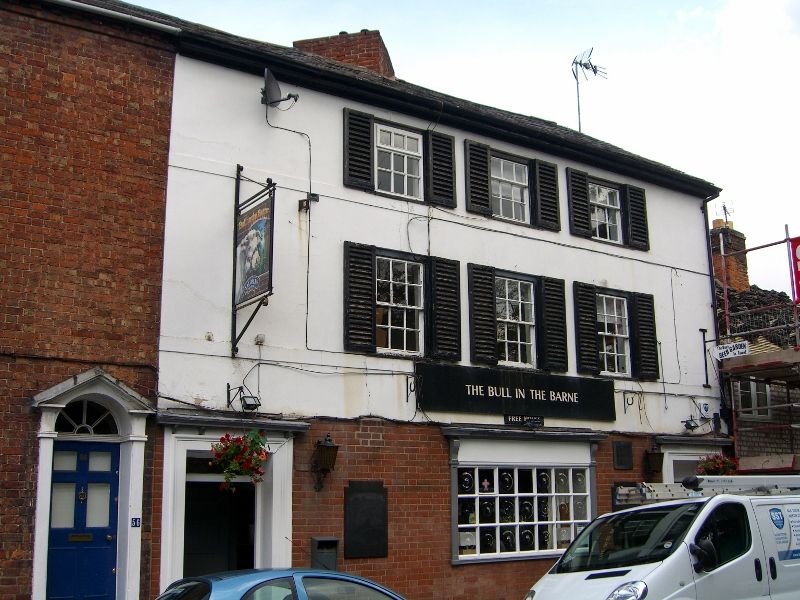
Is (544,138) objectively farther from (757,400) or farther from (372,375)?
(757,400)

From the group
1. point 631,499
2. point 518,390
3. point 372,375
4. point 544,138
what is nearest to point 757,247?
point 544,138

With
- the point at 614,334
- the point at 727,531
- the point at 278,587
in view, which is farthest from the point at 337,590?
the point at 614,334

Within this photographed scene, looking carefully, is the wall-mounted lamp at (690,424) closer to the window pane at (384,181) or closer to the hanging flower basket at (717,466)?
the hanging flower basket at (717,466)

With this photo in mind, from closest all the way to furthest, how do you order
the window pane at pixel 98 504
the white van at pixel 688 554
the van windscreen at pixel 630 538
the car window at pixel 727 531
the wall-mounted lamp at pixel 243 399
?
1. the white van at pixel 688 554
2. the van windscreen at pixel 630 538
3. the car window at pixel 727 531
4. the window pane at pixel 98 504
5. the wall-mounted lamp at pixel 243 399

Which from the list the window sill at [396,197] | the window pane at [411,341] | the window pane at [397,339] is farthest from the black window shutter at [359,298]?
the window sill at [396,197]

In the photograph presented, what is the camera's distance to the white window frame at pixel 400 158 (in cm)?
1505

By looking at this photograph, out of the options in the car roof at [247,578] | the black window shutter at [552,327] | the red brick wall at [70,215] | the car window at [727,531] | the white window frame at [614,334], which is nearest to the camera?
the car roof at [247,578]

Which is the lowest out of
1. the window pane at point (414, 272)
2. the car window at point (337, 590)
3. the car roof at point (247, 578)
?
the car window at point (337, 590)

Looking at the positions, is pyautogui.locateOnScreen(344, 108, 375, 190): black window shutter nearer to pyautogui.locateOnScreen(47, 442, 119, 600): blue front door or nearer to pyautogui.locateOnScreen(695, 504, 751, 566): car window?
pyautogui.locateOnScreen(47, 442, 119, 600): blue front door

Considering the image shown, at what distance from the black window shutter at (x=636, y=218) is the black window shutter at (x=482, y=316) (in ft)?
12.7

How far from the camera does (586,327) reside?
16.9 metres

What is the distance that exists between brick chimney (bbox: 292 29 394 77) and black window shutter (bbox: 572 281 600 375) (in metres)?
5.85

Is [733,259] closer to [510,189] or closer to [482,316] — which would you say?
[510,189]

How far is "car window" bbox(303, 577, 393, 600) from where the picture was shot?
759cm
